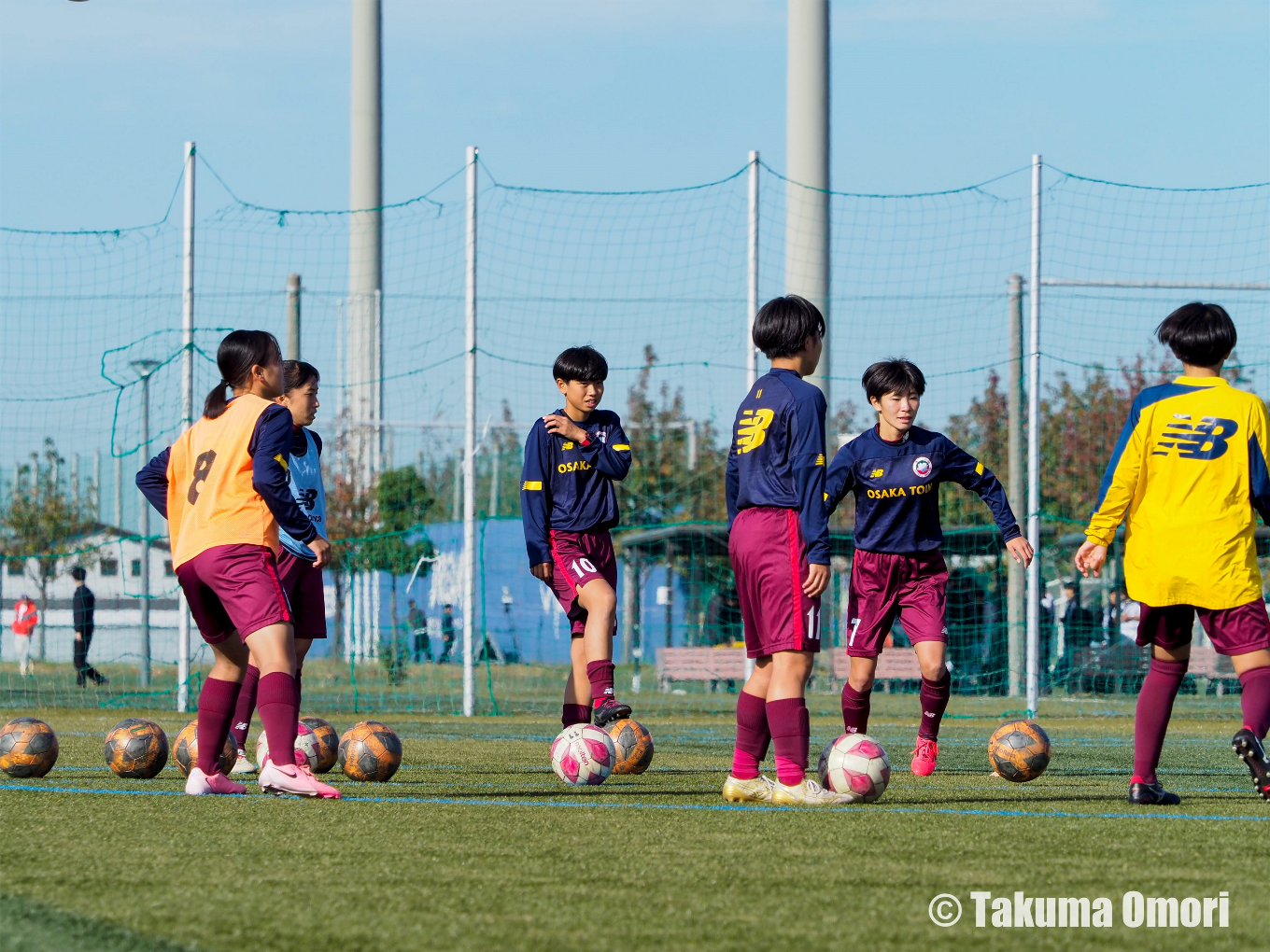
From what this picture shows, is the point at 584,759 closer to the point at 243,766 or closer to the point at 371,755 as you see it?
the point at 371,755

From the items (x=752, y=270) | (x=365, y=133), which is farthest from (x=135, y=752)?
(x=365, y=133)

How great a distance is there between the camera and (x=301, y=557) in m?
7.60

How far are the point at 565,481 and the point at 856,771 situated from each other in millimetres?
3128

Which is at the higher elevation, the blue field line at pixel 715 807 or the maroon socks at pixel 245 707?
the maroon socks at pixel 245 707

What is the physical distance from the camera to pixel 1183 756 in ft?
30.7

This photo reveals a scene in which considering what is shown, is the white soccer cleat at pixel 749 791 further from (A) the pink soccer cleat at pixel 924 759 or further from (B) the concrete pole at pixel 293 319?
(B) the concrete pole at pixel 293 319

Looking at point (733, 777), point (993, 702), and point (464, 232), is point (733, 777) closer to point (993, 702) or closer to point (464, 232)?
point (464, 232)

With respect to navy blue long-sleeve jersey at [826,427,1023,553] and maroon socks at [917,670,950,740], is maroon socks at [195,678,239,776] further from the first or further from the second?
maroon socks at [917,670,950,740]

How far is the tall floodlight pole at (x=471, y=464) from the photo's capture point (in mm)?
14133

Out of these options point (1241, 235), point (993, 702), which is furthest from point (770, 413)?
point (993, 702)

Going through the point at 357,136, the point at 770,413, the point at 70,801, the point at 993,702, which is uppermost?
the point at 357,136

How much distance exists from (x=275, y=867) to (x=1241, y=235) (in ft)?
43.5

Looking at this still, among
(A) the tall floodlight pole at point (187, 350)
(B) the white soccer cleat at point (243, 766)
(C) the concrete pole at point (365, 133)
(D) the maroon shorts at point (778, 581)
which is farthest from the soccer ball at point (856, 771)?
(C) the concrete pole at point (365, 133)

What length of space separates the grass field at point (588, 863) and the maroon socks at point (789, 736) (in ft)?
1.02
